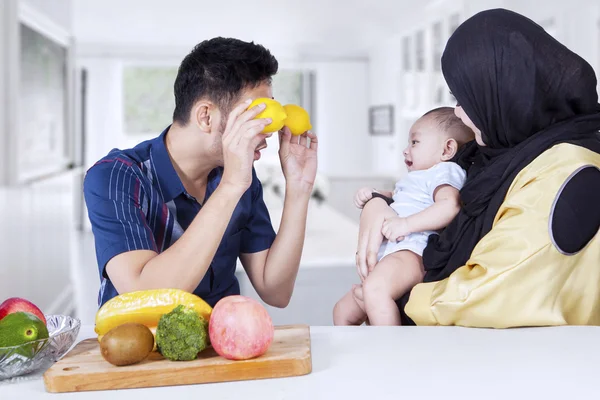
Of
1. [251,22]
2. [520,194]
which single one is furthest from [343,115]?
[520,194]

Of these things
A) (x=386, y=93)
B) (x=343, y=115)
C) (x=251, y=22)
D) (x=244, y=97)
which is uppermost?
(x=251, y=22)

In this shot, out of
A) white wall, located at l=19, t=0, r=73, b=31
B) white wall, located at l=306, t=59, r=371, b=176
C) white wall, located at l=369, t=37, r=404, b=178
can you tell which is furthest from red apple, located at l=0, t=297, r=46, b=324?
white wall, located at l=306, t=59, r=371, b=176

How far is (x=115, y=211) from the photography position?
5.58ft

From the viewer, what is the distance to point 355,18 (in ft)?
26.8

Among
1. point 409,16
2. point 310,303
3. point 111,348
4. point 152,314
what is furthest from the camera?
point 409,16

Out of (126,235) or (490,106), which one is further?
(126,235)

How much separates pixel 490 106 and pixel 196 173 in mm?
848

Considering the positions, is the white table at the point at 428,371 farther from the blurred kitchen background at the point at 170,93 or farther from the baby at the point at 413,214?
the blurred kitchen background at the point at 170,93

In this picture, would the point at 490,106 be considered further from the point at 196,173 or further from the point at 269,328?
the point at 196,173

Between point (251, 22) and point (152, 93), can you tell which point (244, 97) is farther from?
point (152, 93)

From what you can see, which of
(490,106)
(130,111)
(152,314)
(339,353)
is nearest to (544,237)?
(490,106)

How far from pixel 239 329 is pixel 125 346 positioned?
0.18 metres

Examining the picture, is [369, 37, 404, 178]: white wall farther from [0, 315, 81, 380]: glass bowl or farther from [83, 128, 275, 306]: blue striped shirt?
[0, 315, 81, 380]: glass bowl

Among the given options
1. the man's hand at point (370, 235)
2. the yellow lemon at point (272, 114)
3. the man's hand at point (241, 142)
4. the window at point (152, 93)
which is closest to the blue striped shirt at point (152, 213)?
the man's hand at point (241, 142)
